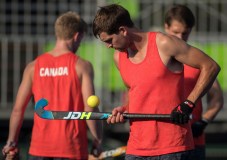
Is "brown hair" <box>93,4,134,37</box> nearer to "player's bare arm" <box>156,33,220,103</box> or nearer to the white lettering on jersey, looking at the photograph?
"player's bare arm" <box>156,33,220,103</box>

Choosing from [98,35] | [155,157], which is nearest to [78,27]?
[98,35]

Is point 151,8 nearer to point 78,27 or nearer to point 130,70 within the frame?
point 78,27

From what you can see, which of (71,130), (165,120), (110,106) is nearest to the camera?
(165,120)

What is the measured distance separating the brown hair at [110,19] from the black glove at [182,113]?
0.71 metres

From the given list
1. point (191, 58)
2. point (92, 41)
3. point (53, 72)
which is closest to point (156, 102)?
point (191, 58)

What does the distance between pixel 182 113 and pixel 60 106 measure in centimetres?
180

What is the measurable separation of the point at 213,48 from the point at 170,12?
510 cm

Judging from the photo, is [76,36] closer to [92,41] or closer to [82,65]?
[82,65]

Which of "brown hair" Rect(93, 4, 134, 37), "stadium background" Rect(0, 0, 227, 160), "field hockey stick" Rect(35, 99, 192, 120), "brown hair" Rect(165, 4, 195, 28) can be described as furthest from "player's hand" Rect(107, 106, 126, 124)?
"stadium background" Rect(0, 0, 227, 160)

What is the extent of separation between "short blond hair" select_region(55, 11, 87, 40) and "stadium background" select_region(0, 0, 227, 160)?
4555mm

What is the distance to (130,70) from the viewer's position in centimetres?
599

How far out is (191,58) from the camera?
19.2ft

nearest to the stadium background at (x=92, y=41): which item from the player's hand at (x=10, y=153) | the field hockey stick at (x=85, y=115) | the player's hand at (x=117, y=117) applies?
the player's hand at (x=10, y=153)

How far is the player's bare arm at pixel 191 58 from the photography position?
19.1 feet
